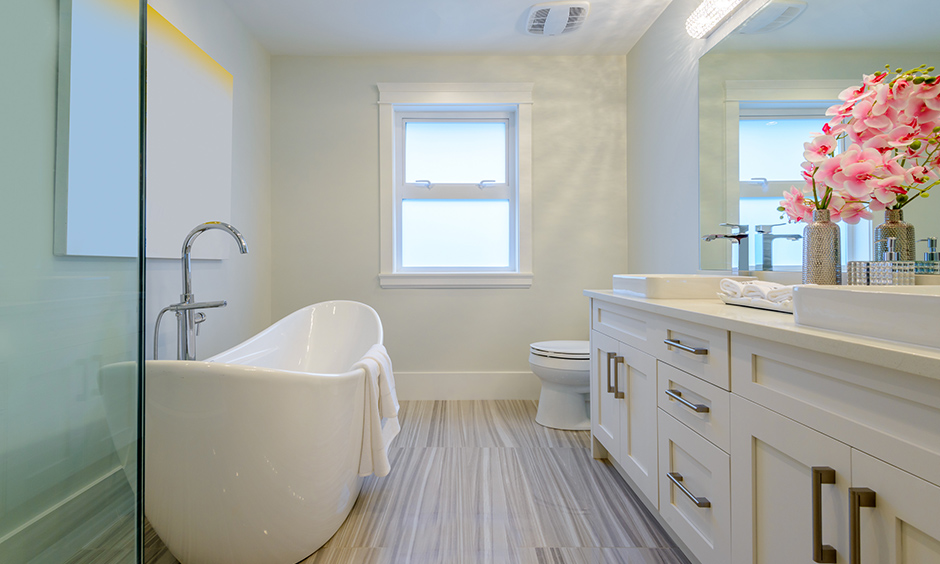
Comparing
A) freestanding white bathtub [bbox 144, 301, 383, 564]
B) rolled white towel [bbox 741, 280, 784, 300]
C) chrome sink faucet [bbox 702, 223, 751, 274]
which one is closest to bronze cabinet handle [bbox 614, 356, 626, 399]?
rolled white towel [bbox 741, 280, 784, 300]

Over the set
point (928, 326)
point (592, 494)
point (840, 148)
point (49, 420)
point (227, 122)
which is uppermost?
point (227, 122)

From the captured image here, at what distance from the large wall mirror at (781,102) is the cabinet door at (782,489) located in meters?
0.68

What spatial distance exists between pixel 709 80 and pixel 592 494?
1.86 meters

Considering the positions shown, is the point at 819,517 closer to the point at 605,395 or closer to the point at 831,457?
the point at 831,457

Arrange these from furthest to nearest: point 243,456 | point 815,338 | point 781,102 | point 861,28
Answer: point 781,102, point 861,28, point 243,456, point 815,338

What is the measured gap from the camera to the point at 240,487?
3.90 ft

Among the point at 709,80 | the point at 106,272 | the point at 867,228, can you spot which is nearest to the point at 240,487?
the point at 106,272

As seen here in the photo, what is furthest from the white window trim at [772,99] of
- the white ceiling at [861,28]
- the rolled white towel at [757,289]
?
the rolled white towel at [757,289]

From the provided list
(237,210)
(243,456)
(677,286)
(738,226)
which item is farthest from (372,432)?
(237,210)

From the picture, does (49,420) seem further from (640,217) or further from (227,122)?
(640,217)

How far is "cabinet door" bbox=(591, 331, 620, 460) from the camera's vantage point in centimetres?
183

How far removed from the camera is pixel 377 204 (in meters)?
3.09

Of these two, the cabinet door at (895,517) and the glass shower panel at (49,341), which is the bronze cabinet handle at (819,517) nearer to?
the cabinet door at (895,517)

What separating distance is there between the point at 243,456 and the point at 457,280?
2047 millimetres
